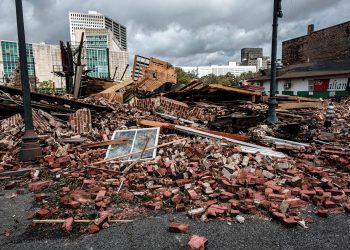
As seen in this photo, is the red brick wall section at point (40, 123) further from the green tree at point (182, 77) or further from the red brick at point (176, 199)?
the green tree at point (182, 77)

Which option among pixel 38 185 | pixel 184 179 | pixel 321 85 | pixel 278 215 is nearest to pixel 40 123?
pixel 38 185

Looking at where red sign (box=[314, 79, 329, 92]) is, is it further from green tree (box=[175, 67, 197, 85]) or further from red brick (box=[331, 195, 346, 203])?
green tree (box=[175, 67, 197, 85])

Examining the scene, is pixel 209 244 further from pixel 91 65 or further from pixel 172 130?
pixel 91 65

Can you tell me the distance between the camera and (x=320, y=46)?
42.5 metres

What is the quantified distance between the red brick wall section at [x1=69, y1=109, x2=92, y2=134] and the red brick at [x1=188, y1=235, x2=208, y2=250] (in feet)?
18.6

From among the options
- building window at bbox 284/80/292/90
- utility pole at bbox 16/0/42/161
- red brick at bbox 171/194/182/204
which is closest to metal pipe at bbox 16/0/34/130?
utility pole at bbox 16/0/42/161

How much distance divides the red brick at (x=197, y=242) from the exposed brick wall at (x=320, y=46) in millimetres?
43585

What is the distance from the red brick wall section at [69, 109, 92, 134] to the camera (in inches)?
309

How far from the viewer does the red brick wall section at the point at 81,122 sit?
25.8ft

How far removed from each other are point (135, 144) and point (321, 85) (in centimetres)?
2760

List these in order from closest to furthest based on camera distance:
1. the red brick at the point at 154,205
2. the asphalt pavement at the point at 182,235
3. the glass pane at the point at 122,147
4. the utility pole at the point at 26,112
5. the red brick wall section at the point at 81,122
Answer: the asphalt pavement at the point at 182,235 < the red brick at the point at 154,205 < the utility pole at the point at 26,112 < the glass pane at the point at 122,147 < the red brick wall section at the point at 81,122

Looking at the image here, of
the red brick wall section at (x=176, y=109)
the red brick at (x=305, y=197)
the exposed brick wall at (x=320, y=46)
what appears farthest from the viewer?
the exposed brick wall at (x=320, y=46)

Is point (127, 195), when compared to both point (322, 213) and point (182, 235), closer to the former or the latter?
point (182, 235)

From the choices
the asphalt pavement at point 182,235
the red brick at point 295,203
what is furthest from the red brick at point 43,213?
the red brick at point 295,203
